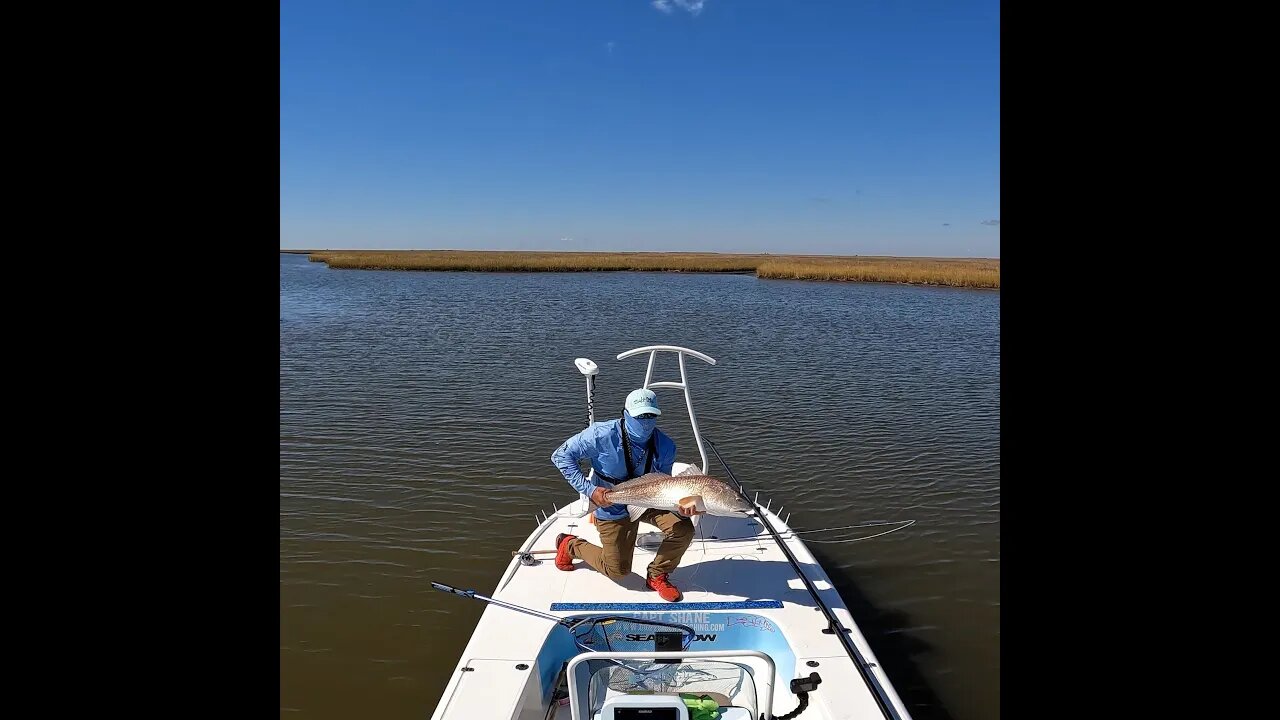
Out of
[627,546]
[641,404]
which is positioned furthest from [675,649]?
[641,404]

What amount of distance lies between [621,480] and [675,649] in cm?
157

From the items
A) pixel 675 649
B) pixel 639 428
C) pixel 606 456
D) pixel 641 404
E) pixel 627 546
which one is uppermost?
pixel 641 404

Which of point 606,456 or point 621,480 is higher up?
point 606,456

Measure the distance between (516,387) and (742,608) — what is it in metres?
12.4

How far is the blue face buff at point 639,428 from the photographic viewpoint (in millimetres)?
5930

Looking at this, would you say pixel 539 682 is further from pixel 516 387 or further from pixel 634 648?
pixel 516 387

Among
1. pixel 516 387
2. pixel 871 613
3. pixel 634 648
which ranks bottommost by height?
pixel 871 613

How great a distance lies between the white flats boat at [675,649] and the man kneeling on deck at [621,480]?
0.54 ft

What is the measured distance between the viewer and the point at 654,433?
20.2 ft

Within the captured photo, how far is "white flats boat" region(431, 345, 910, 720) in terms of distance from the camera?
13.5 ft

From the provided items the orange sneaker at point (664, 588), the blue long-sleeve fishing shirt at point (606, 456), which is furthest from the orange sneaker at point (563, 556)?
the orange sneaker at point (664, 588)

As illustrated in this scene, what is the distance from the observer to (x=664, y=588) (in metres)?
5.77

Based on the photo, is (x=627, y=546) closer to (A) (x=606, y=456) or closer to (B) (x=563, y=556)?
(B) (x=563, y=556)
